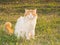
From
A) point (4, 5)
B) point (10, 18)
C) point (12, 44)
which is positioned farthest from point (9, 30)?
point (4, 5)

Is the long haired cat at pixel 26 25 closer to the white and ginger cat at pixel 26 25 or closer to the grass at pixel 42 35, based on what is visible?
the white and ginger cat at pixel 26 25

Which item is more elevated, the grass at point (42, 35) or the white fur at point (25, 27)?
the white fur at point (25, 27)

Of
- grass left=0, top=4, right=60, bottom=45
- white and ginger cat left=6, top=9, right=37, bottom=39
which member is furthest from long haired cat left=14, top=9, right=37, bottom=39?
grass left=0, top=4, right=60, bottom=45

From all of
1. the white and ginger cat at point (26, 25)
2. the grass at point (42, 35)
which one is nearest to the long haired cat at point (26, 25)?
the white and ginger cat at point (26, 25)

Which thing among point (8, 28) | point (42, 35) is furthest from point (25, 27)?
point (42, 35)

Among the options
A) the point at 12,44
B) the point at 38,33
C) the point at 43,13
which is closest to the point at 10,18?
the point at 43,13

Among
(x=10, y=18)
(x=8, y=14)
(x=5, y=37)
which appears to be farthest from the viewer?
(x=8, y=14)

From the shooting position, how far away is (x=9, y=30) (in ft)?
27.2

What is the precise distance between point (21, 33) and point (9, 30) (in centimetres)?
40

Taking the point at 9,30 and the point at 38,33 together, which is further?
the point at 38,33

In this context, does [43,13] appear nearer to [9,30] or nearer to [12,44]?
[9,30]

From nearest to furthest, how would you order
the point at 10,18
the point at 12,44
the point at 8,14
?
the point at 12,44 → the point at 10,18 → the point at 8,14

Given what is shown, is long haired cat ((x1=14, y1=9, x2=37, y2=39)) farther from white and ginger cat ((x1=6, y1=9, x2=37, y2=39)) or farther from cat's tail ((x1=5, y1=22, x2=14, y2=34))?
cat's tail ((x1=5, y1=22, x2=14, y2=34))

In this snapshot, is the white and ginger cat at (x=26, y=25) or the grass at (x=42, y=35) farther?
the white and ginger cat at (x=26, y=25)
